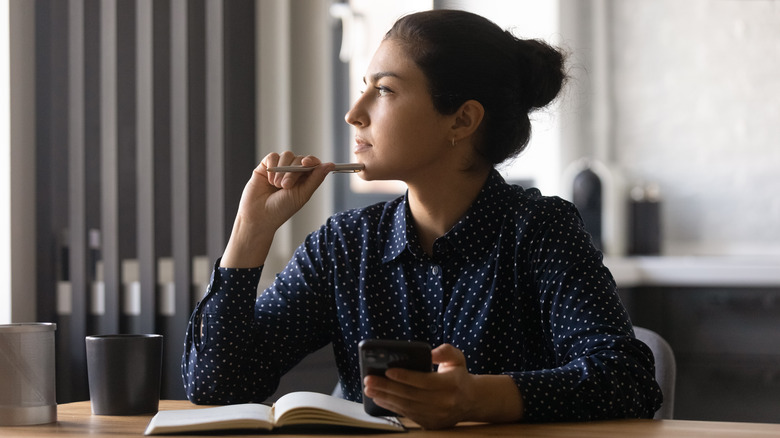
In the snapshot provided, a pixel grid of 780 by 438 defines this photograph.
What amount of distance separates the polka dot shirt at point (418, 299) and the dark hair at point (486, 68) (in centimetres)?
10

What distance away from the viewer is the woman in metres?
1.42

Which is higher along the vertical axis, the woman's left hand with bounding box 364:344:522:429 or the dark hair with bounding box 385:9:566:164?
the dark hair with bounding box 385:9:566:164

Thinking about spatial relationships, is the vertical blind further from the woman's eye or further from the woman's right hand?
the woman's eye

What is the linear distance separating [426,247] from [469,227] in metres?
0.09

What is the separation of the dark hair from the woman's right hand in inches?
9.1

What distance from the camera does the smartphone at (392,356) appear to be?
98 centimetres

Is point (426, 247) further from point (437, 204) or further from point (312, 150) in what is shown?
point (312, 150)

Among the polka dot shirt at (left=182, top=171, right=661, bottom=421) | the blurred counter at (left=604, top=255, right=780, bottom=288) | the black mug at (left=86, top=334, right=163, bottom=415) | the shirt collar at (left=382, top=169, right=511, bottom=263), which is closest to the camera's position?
the black mug at (left=86, top=334, right=163, bottom=415)

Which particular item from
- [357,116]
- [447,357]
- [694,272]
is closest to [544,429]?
[447,357]

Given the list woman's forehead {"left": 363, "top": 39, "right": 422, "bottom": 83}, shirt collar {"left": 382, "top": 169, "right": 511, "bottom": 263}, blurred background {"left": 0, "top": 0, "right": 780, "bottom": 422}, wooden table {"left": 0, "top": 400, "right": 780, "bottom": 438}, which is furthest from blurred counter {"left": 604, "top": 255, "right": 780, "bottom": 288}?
wooden table {"left": 0, "top": 400, "right": 780, "bottom": 438}

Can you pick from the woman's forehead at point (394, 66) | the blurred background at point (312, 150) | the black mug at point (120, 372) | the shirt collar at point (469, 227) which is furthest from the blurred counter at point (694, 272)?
the black mug at point (120, 372)

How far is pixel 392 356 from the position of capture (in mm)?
988

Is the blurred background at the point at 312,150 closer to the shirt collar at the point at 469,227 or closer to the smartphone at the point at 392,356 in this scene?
the shirt collar at the point at 469,227

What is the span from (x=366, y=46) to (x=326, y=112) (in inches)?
14.7
